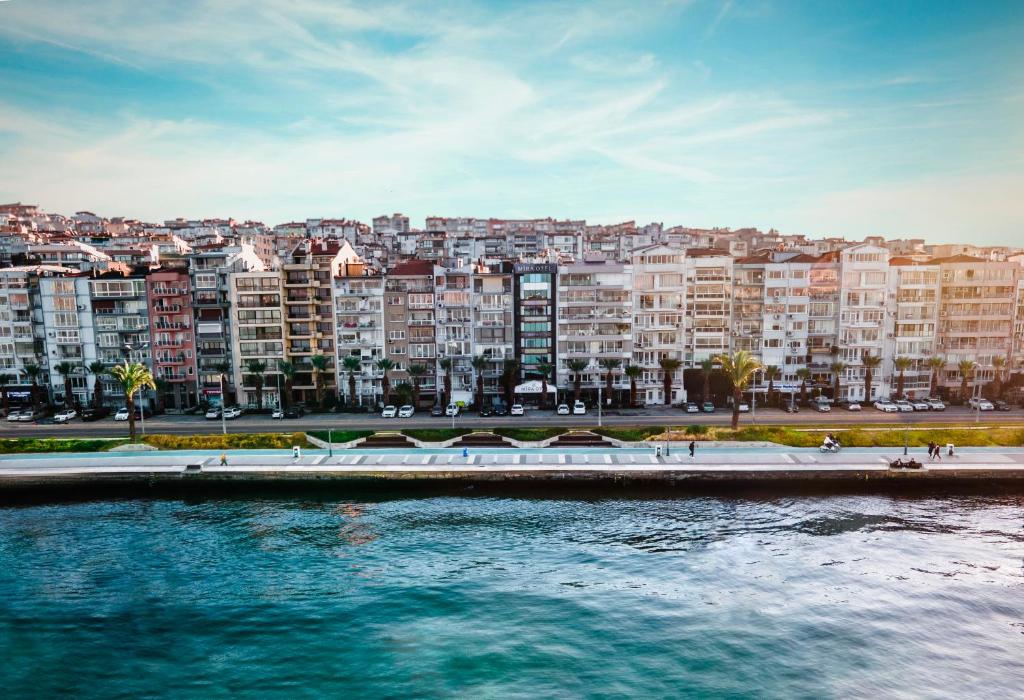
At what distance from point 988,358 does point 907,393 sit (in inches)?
506

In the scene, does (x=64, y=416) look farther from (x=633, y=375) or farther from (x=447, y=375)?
(x=633, y=375)

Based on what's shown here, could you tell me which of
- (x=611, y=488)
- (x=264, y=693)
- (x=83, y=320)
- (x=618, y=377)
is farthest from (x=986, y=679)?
(x=83, y=320)

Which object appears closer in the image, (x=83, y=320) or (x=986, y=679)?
(x=986, y=679)

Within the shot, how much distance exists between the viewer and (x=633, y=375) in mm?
89500

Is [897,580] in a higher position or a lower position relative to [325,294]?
lower

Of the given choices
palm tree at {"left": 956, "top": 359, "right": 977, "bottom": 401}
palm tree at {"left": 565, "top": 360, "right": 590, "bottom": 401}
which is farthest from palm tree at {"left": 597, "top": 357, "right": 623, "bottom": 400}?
palm tree at {"left": 956, "top": 359, "right": 977, "bottom": 401}

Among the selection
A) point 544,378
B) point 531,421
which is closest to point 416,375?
point 544,378

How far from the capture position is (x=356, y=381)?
93.7 m

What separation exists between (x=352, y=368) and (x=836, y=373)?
6840 cm

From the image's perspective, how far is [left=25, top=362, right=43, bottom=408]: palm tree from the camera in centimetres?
9209

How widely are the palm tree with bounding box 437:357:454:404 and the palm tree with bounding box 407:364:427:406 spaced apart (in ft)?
8.55

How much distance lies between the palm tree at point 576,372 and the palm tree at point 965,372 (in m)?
52.2

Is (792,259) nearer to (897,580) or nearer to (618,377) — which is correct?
(618,377)

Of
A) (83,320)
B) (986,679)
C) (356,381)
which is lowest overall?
(986,679)
